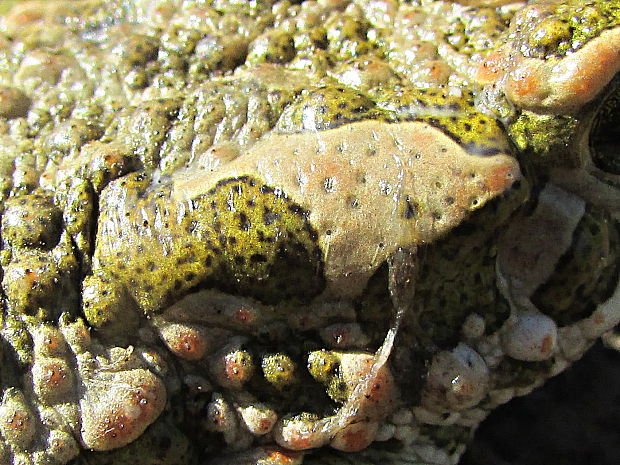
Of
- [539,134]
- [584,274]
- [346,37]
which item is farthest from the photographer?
[346,37]

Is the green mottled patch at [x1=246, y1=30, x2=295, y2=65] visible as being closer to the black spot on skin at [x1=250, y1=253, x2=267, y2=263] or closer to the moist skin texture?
the moist skin texture

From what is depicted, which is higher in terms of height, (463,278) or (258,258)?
(258,258)

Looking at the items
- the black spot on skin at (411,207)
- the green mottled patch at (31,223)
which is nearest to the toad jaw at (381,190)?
the black spot on skin at (411,207)

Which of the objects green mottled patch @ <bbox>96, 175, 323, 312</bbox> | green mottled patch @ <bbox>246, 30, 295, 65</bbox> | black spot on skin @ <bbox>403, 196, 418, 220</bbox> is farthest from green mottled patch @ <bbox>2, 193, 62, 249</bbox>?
black spot on skin @ <bbox>403, 196, 418, 220</bbox>

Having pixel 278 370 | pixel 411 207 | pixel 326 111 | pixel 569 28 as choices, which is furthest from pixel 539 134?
pixel 278 370

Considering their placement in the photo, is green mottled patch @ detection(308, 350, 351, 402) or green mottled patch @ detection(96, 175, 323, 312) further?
green mottled patch @ detection(308, 350, 351, 402)

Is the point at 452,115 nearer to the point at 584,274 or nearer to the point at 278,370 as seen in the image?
the point at 584,274

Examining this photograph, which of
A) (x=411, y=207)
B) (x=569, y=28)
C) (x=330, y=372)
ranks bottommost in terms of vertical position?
(x=330, y=372)
